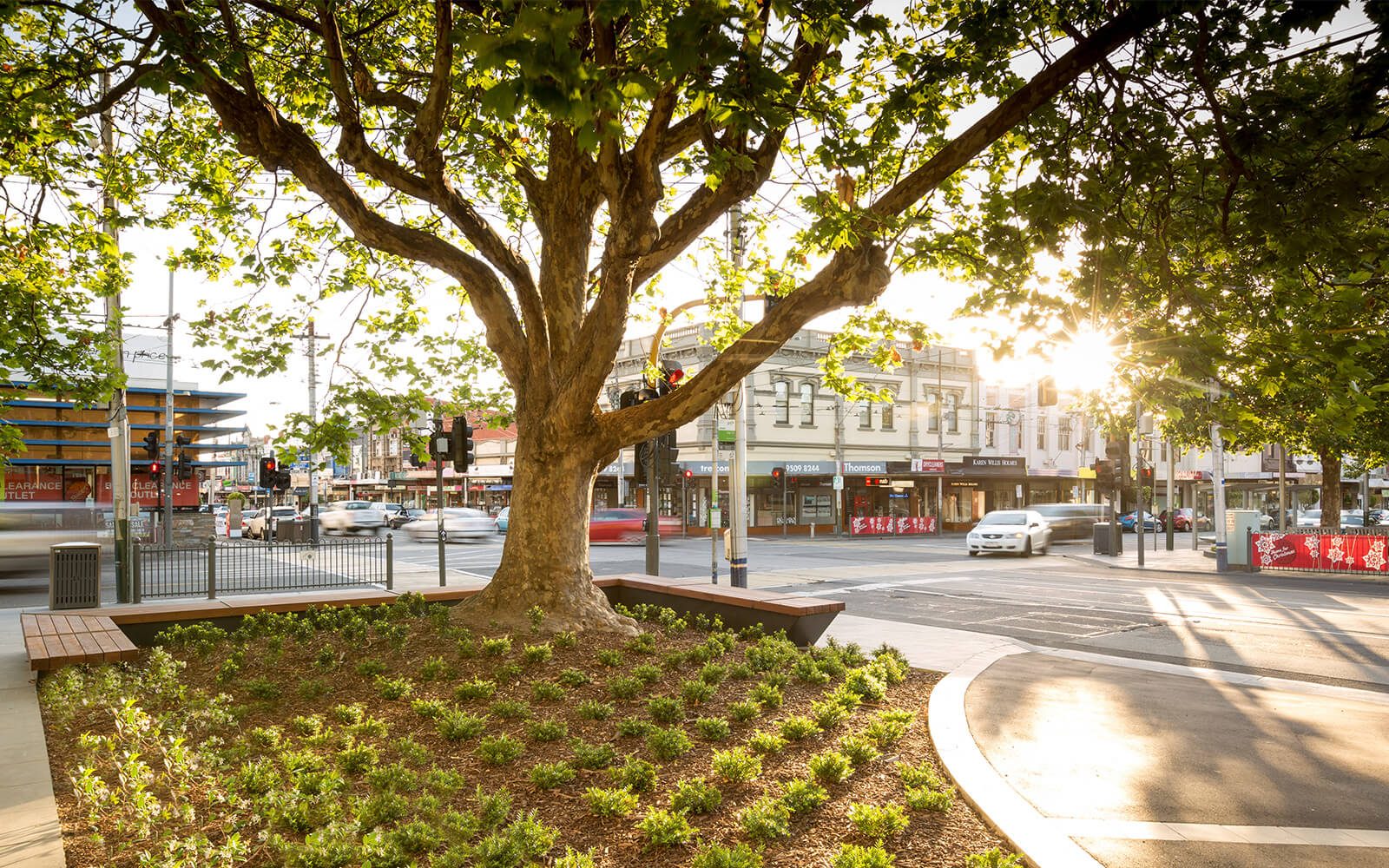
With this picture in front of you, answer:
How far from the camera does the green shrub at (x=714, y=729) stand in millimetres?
5410

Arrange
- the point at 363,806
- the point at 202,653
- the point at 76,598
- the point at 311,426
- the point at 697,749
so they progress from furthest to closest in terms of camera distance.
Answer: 1. the point at 76,598
2. the point at 311,426
3. the point at 202,653
4. the point at 697,749
5. the point at 363,806

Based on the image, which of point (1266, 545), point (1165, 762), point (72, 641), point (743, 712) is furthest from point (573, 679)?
point (1266, 545)

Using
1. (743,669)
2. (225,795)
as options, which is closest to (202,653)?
(225,795)

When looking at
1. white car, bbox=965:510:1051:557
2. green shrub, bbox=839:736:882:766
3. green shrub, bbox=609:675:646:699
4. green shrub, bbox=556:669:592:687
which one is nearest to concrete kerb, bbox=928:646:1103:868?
green shrub, bbox=839:736:882:766

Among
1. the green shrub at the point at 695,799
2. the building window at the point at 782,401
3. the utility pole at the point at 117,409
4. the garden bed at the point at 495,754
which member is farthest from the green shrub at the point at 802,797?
the building window at the point at 782,401

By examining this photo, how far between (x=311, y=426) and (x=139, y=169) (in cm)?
413

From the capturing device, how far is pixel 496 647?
6.95 metres

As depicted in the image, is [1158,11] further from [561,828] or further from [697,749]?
[561,828]

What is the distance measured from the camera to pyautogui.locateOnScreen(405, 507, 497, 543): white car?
35594 mm

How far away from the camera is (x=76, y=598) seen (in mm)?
12859

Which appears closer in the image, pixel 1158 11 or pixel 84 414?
pixel 1158 11

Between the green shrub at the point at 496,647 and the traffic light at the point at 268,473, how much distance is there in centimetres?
2678

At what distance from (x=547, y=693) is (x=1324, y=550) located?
22.7 metres

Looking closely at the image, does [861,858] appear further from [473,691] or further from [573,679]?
[473,691]
